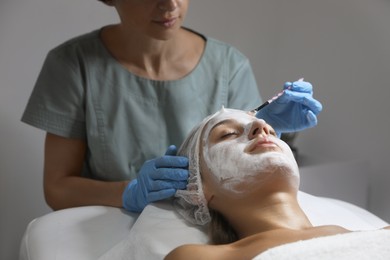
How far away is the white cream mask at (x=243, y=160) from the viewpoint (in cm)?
117

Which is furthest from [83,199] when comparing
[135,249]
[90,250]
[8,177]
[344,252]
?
[344,252]

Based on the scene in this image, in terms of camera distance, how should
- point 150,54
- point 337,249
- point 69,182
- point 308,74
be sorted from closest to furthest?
point 337,249 → point 69,182 → point 150,54 → point 308,74

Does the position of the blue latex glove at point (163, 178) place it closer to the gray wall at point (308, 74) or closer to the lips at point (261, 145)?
the lips at point (261, 145)

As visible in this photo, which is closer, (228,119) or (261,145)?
(261,145)

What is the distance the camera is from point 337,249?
102 centimetres

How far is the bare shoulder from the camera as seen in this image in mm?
1042

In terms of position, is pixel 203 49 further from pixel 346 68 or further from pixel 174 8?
pixel 346 68

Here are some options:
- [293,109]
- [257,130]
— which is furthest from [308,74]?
[257,130]

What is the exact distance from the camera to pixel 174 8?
4.78 ft

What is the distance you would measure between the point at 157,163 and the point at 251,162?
0.26 metres

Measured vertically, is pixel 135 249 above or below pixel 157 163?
below

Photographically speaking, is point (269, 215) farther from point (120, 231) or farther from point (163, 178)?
point (120, 231)

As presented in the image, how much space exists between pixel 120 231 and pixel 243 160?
0.38m

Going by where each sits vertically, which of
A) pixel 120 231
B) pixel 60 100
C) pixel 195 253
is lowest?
pixel 120 231
